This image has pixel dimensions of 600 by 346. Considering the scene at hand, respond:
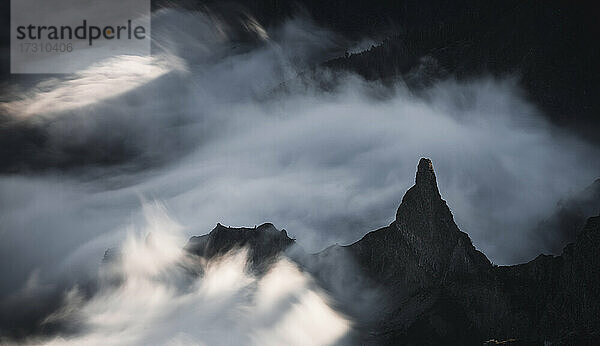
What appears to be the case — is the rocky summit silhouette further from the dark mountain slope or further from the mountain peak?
the dark mountain slope

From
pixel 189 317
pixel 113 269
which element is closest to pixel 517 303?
pixel 189 317

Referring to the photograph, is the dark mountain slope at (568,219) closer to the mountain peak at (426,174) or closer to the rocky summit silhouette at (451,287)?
the rocky summit silhouette at (451,287)

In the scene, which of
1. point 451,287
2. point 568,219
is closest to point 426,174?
point 451,287

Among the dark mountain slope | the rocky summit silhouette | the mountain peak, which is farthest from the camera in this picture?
the dark mountain slope

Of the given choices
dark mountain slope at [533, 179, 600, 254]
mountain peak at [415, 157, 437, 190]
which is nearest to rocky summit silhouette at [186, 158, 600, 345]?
mountain peak at [415, 157, 437, 190]

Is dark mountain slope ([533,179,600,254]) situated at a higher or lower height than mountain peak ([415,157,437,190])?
lower

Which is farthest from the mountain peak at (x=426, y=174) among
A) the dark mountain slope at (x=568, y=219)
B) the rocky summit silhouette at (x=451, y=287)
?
the dark mountain slope at (x=568, y=219)

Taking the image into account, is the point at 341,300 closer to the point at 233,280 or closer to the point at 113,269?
the point at 233,280

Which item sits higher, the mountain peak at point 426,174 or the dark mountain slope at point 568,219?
the mountain peak at point 426,174
